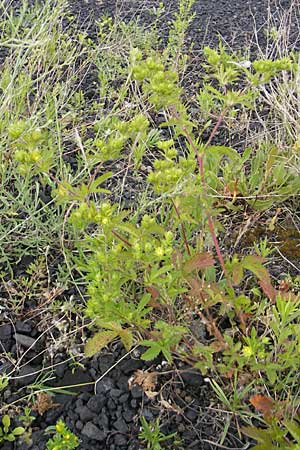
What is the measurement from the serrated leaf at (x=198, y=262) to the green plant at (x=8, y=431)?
58 centimetres

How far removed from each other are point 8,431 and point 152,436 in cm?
37

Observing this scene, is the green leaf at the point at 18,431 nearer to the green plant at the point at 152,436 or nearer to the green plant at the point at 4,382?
the green plant at the point at 4,382

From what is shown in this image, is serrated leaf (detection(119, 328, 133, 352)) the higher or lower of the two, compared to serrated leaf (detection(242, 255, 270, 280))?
lower

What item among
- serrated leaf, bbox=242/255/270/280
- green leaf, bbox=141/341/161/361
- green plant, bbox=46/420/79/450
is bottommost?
green plant, bbox=46/420/79/450

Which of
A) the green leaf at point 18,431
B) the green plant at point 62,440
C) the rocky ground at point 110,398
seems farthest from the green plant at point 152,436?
the green leaf at point 18,431

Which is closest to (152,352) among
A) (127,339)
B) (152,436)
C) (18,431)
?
(127,339)

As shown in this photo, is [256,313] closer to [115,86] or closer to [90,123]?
[90,123]

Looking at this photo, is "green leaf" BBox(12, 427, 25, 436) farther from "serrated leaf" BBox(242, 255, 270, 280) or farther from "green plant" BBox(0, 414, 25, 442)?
"serrated leaf" BBox(242, 255, 270, 280)

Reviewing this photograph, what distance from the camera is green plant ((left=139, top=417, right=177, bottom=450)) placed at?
4.71ft

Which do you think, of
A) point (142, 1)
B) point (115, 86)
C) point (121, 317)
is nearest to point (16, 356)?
point (121, 317)

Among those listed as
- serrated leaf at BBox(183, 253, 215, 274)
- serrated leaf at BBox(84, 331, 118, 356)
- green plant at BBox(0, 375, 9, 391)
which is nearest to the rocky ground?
green plant at BBox(0, 375, 9, 391)

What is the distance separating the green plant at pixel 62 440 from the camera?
137 centimetres

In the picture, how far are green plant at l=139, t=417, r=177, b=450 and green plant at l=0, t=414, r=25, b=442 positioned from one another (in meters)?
0.30

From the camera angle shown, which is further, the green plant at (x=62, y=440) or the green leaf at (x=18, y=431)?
the green leaf at (x=18, y=431)
